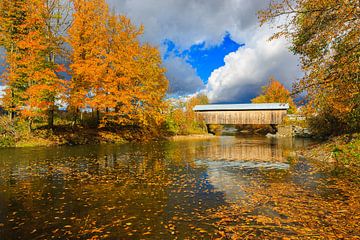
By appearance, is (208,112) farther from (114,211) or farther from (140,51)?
(114,211)

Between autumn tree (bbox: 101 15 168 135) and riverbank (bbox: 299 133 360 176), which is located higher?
autumn tree (bbox: 101 15 168 135)

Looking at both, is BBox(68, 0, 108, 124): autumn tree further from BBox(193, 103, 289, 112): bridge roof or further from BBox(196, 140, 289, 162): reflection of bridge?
BBox(193, 103, 289, 112): bridge roof

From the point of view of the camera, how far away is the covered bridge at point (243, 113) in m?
44.8

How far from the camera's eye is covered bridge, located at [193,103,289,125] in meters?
44.8

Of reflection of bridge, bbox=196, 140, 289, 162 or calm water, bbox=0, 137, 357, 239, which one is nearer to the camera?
calm water, bbox=0, 137, 357, 239

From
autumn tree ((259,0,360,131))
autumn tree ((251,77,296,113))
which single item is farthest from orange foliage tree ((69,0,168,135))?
autumn tree ((251,77,296,113))

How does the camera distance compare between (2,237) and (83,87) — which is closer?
(2,237)

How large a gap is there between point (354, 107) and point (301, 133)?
97.4 ft

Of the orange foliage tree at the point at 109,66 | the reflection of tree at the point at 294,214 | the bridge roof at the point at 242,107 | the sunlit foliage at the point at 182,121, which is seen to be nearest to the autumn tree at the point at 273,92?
the bridge roof at the point at 242,107

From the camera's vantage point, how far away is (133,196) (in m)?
7.95

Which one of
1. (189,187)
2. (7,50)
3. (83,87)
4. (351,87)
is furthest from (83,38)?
(351,87)

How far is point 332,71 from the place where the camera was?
1198 centimetres

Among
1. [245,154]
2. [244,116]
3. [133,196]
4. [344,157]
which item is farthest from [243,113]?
[133,196]

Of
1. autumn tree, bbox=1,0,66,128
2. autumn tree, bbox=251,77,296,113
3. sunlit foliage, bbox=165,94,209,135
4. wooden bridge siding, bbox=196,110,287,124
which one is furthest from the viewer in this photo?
autumn tree, bbox=251,77,296,113
